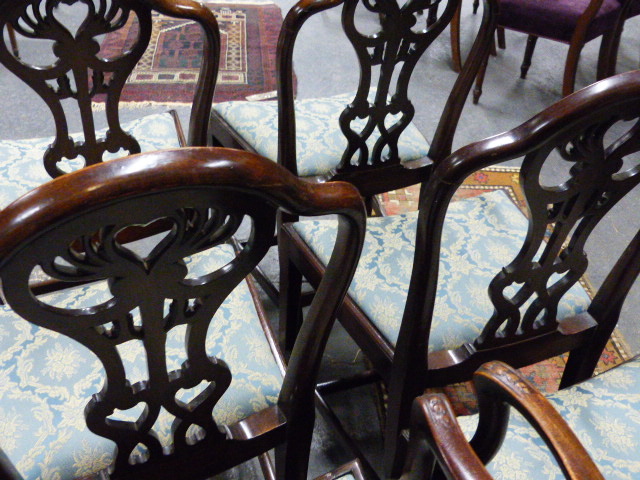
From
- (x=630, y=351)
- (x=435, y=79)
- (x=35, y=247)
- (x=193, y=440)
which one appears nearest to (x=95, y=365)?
(x=193, y=440)

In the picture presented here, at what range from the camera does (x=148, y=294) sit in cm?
54

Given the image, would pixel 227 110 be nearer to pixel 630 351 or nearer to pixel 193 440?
pixel 193 440

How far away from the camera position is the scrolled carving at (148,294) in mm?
460

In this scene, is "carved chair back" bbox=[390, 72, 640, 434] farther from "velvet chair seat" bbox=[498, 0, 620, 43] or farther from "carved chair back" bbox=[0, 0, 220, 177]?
"velvet chair seat" bbox=[498, 0, 620, 43]

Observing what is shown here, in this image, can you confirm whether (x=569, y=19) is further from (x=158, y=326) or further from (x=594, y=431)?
(x=158, y=326)

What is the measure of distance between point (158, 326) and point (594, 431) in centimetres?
55

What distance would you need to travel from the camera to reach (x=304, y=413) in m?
0.77

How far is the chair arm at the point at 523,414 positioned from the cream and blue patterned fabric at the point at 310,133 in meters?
0.74

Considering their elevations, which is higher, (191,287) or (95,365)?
(191,287)

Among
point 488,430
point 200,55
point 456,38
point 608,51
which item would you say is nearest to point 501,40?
point 456,38

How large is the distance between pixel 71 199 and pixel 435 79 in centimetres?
231

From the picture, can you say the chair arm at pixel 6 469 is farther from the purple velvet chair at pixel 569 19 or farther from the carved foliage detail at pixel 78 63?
the purple velvet chair at pixel 569 19

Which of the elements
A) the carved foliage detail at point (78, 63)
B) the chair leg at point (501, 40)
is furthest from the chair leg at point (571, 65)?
the carved foliage detail at point (78, 63)

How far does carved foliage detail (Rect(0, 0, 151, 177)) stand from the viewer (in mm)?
907
